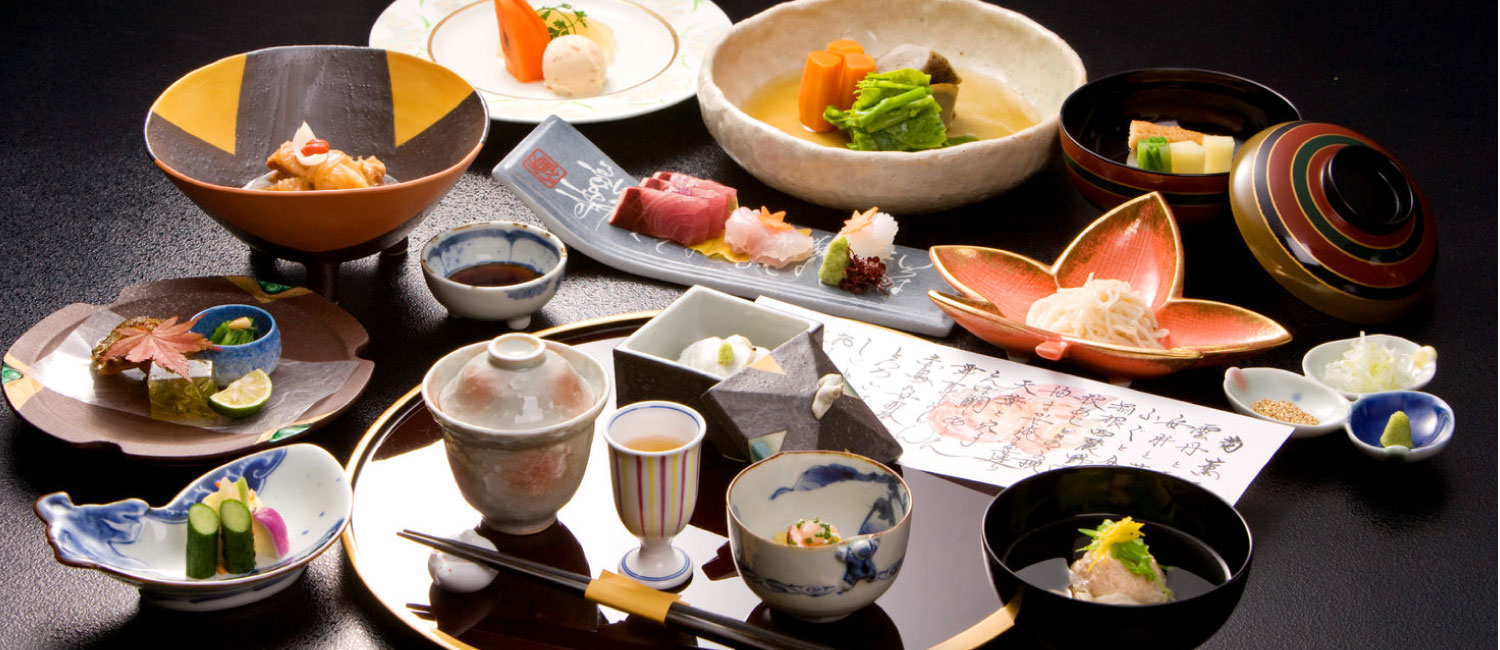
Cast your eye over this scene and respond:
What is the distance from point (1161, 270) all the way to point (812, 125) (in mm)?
749

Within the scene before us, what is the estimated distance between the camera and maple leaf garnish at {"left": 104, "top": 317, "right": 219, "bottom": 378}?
1455 mm

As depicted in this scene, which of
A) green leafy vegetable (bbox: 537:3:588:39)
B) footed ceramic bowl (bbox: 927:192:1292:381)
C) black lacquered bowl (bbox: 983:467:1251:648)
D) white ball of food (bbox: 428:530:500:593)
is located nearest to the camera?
black lacquered bowl (bbox: 983:467:1251:648)

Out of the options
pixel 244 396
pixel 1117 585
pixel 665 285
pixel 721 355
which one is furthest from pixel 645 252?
pixel 1117 585

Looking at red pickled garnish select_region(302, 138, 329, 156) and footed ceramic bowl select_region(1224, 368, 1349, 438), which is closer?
footed ceramic bowl select_region(1224, 368, 1349, 438)

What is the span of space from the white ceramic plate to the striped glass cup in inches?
44.7

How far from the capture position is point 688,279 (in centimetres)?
193

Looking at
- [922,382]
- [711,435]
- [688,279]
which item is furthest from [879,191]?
[711,435]

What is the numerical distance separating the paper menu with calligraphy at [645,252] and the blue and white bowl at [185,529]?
2.40 ft

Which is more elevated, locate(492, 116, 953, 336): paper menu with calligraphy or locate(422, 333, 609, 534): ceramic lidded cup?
locate(422, 333, 609, 534): ceramic lidded cup

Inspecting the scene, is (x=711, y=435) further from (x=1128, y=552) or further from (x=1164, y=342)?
(x=1164, y=342)

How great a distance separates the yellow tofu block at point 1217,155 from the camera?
6.50 ft

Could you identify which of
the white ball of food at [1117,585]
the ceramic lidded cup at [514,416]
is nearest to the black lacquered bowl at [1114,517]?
the white ball of food at [1117,585]

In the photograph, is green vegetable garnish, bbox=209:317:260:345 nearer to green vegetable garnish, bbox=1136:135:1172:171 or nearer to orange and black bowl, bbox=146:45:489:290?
orange and black bowl, bbox=146:45:489:290

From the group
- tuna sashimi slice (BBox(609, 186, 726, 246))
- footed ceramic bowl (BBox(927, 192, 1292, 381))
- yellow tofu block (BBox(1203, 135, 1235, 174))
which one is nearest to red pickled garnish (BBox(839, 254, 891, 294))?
footed ceramic bowl (BBox(927, 192, 1292, 381))
